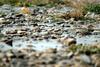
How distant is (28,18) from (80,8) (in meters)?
2.56

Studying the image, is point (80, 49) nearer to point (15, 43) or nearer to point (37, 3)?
point (15, 43)

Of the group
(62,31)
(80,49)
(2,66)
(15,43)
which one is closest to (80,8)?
(62,31)

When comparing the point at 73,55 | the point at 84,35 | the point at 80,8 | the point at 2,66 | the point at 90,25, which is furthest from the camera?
the point at 80,8

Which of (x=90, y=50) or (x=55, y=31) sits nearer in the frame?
(x=90, y=50)

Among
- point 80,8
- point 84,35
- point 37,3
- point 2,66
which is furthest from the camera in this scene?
A: point 37,3

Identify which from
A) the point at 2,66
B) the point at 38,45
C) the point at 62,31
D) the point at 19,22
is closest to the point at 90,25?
the point at 62,31

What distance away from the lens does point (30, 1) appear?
20.6 m

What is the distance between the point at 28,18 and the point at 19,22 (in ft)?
3.47

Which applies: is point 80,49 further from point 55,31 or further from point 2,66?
point 55,31

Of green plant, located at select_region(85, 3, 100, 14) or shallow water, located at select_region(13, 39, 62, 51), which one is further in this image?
green plant, located at select_region(85, 3, 100, 14)

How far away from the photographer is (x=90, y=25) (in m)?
13.0

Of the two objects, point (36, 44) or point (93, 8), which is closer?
point (36, 44)

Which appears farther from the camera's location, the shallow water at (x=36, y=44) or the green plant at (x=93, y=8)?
the green plant at (x=93, y=8)

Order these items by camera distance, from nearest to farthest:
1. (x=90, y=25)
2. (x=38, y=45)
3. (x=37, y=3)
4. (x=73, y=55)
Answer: (x=73, y=55) < (x=38, y=45) < (x=90, y=25) < (x=37, y=3)
